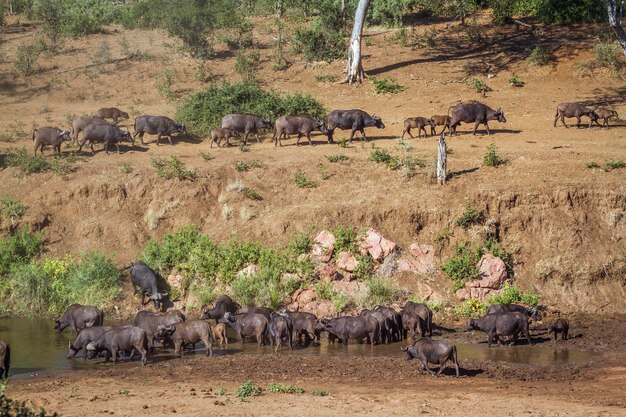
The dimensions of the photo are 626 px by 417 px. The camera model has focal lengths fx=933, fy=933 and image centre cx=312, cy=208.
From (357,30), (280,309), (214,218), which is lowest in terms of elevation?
(280,309)

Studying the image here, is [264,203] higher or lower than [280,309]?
higher

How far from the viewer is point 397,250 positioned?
23.7 m

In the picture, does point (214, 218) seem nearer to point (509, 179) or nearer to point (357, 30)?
point (509, 179)

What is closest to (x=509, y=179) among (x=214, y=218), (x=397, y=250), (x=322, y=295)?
(x=397, y=250)

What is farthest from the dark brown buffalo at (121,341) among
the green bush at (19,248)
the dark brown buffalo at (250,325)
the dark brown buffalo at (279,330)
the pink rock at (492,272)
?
the pink rock at (492,272)

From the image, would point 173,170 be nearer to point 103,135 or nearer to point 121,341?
point 103,135

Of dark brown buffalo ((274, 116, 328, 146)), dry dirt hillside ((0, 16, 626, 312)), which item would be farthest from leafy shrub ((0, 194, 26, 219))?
dark brown buffalo ((274, 116, 328, 146))

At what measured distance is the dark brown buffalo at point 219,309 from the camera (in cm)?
2184

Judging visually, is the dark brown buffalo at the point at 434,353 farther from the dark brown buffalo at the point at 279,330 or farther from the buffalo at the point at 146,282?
the buffalo at the point at 146,282

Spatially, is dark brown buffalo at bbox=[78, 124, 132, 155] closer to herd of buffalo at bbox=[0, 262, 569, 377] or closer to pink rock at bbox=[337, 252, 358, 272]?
herd of buffalo at bbox=[0, 262, 569, 377]

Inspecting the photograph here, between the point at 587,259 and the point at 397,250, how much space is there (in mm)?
4759

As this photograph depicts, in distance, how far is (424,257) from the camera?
77.8 feet

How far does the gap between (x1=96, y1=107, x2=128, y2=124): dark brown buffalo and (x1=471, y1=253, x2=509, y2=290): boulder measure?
16.6m

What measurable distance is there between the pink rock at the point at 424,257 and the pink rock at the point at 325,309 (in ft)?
8.39
